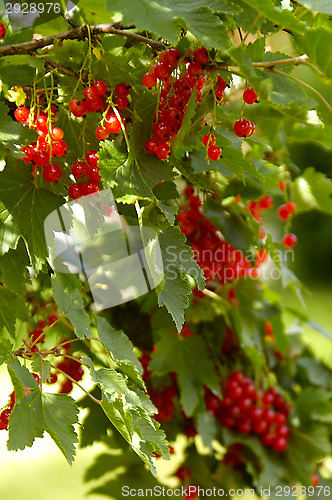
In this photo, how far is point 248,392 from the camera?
0.90 meters

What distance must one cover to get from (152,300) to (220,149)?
1.08 feet

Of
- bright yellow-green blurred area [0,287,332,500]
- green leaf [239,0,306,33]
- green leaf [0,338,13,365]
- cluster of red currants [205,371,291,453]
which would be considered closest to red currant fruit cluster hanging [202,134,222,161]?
green leaf [239,0,306,33]

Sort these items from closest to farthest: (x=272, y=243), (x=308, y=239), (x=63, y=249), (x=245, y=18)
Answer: (x=245, y=18)
(x=63, y=249)
(x=272, y=243)
(x=308, y=239)

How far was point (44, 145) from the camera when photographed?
435 mm

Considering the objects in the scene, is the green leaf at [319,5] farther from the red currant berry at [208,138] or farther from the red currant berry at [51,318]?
the red currant berry at [51,318]

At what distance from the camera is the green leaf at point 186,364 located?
77cm

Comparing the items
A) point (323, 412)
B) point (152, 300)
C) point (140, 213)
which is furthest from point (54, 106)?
point (323, 412)

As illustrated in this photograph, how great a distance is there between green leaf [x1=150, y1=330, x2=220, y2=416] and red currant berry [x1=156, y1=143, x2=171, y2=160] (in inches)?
15.2

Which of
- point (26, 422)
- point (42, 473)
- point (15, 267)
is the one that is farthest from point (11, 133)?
point (42, 473)

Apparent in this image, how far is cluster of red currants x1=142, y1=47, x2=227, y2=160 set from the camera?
41cm

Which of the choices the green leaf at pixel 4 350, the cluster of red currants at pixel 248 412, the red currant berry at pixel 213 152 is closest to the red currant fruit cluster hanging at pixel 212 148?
the red currant berry at pixel 213 152

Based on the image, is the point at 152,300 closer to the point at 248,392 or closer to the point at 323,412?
the point at 248,392

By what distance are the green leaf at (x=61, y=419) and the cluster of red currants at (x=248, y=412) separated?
48 centimetres

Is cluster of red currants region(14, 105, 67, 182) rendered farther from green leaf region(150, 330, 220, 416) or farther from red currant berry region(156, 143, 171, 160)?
green leaf region(150, 330, 220, 416)
